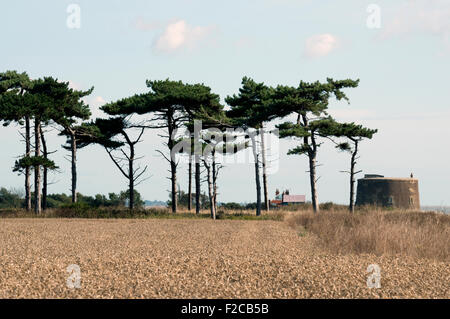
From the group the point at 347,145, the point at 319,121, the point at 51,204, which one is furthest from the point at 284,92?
the point at 51,204

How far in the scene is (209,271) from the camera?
34.9ft

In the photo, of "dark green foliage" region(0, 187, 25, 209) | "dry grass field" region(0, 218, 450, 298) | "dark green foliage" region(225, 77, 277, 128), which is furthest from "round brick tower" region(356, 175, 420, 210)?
"dark green foliage" region(0, 187, 25, 209)

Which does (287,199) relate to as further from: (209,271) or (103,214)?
(209,271)

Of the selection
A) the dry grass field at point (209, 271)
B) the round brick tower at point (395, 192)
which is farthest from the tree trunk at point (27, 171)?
the round brick tower at point (395, 192)

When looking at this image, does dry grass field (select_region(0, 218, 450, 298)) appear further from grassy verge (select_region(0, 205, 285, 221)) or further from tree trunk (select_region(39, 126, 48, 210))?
tree trunk (select_region(39, 126, 48, 210))

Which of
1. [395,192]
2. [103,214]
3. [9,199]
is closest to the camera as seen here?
[103,214]

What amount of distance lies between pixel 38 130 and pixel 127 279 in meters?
28.6

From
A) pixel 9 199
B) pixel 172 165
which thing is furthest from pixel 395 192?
pixel 9 199

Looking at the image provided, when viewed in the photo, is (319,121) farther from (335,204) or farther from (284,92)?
(335,204)

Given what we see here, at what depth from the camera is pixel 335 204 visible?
149 ft

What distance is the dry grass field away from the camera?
888 cm

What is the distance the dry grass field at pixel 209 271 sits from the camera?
8875 millimetres

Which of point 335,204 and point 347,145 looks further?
point 335,204

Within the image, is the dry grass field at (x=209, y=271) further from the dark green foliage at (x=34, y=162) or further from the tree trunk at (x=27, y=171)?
the tree trunk at (x=27, y=171)
